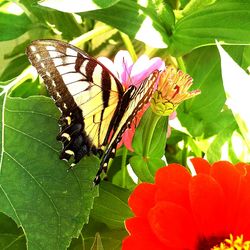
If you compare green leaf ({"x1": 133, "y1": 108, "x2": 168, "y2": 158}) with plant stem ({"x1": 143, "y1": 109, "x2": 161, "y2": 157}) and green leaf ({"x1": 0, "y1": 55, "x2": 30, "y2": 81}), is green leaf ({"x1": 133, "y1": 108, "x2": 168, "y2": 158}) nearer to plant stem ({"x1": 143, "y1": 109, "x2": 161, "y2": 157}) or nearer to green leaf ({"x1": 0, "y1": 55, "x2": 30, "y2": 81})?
plant stem ({"x1": 143, "y1": 109, "x2": 161, "y2": 157})

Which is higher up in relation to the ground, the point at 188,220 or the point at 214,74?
the point at 214,74

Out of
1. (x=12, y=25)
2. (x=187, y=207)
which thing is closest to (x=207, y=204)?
(x=187, y=207)

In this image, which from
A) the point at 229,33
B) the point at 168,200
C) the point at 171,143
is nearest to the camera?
the point at 168,200

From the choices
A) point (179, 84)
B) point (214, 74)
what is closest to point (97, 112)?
point (179, 84)

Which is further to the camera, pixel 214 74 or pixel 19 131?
pixel 214 74

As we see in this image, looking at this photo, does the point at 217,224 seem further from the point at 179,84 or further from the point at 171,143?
the point at 171,143

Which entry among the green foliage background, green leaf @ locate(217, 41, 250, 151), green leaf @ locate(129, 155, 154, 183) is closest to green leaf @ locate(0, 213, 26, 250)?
the green foliage background
